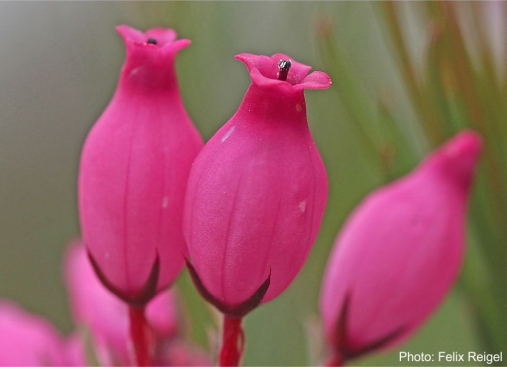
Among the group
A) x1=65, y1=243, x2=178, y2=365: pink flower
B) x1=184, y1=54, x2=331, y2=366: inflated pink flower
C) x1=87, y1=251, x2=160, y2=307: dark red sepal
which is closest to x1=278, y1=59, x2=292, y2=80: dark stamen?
x1=184, y1=54, x2=331, y2=366: inflated pink flower

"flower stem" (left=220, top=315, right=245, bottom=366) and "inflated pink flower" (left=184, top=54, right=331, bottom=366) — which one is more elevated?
"inflated pink flower" (left=184, top=54, right=331, bottom=366)

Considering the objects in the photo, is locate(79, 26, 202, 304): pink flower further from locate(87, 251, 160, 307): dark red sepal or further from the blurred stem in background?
the blurred stem in background

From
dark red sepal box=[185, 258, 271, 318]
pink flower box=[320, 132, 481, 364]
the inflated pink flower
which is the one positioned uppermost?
the inflated pink flower

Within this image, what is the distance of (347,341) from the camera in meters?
0.37

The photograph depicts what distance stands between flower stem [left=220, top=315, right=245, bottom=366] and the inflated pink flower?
3cm

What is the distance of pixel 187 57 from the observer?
0.52 m

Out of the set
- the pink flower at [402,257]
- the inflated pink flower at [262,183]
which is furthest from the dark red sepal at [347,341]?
the inflated pink flower at [262,183]

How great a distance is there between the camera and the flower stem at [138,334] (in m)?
0.32

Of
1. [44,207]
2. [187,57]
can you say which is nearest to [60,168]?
[44,207]

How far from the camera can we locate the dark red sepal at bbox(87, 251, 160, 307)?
0.99ft

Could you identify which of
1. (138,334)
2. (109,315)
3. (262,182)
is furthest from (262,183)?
(109,315)

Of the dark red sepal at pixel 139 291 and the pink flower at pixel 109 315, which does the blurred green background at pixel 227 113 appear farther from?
the dark red sepal at pixel 139 291

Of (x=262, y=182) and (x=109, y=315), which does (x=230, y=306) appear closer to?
(x=262, y=182)

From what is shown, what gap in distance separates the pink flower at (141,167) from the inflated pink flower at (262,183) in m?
0.02
